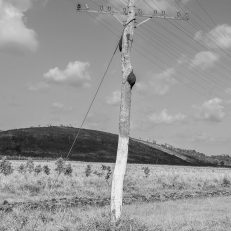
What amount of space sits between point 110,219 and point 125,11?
7.23 metres

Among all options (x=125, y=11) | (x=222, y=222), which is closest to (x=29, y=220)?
(x=222, y=222)

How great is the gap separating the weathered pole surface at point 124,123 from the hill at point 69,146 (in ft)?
288

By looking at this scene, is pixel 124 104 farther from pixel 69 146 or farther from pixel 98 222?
pixel 69 146

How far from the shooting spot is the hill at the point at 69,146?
344 ft

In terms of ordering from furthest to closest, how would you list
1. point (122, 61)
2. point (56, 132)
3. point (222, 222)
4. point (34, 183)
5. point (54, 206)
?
point (56, 132) → point (34, 183) → point (54, 206) → point (222, 222) → point (122, 61)

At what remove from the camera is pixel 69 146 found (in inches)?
4614

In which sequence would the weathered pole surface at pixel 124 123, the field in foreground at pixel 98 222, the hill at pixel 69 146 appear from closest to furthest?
1. the field in foreground at pixel 98 222
2. the weathered pole surface at pixel 124 123
3. the hill at pixel 69 146

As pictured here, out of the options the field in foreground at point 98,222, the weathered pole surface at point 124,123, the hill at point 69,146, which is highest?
the hill at point 69,146

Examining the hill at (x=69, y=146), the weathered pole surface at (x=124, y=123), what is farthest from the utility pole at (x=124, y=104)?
the hill at (x=69, y=146)

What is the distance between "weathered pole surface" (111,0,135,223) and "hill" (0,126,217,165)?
288 ft

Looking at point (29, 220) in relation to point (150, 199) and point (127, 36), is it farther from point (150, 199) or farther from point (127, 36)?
point (150, 199)

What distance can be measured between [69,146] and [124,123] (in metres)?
107

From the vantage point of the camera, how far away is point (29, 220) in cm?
1216

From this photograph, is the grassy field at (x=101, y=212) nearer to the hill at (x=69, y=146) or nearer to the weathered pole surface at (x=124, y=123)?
the weathered pole surface at (x=124, y=123)
